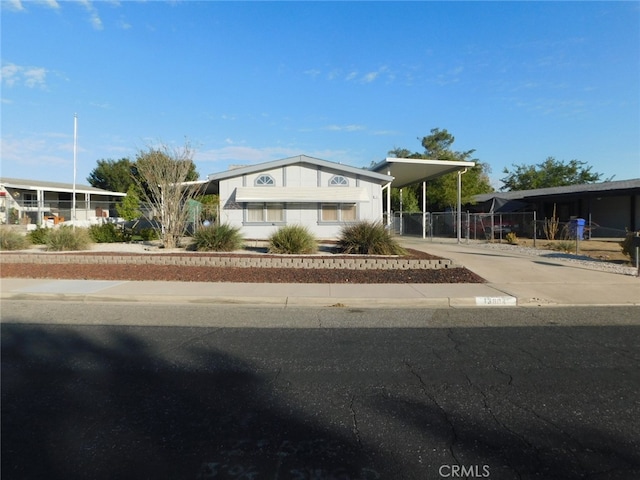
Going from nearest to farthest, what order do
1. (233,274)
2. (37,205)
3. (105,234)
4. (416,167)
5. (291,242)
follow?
(233,274)
(291,242)
(105,234)
(416,167)
(37,205)

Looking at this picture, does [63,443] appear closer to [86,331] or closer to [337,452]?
[337,452]

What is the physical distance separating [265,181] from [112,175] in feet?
144

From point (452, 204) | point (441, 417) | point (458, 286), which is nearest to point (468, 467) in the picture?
point (441, 417)

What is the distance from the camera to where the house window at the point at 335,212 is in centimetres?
2138

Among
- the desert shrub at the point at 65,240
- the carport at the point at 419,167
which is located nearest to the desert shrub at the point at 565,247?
the carport at the point at 419,167

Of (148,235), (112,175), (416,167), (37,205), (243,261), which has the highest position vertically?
(112,175)

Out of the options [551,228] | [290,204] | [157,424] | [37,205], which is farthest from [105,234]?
[37,205]

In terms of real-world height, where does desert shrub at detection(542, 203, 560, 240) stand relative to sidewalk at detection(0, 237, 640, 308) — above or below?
above

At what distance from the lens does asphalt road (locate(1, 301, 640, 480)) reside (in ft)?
9.73

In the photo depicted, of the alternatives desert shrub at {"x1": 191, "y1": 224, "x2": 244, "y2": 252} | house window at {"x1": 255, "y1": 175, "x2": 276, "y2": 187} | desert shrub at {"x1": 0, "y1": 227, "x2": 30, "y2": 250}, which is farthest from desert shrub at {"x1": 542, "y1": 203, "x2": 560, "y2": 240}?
→ desert shrub at {"x1": 0, "y1": 227, "x2": 30, "y2": 250}

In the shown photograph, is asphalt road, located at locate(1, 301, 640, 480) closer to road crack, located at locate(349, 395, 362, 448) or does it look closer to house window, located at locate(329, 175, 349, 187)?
road crack, located at locate(349, 395, 362, 448)

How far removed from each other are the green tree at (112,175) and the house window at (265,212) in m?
40.3

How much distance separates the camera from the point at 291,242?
533 inches

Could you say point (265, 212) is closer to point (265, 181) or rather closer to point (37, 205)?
point (265, 181)
